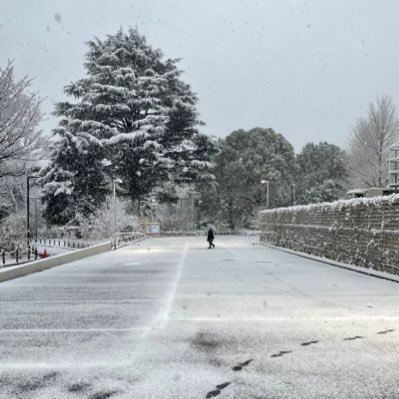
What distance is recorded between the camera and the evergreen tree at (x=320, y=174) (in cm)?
8512

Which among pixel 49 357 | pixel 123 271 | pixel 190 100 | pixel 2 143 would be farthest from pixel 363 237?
pixel 190 100

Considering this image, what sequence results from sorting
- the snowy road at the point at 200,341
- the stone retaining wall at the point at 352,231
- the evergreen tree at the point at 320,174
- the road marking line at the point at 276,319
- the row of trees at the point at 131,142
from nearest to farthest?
1. the snowy road at the point at 200,341
2. the road marking line at the point at 276,319
3. the stone retaining wall at the point at 352,231
4. the row of trees at the point at 131,142
5. the evergreen tree at the point at 320,174

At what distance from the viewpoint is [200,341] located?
25.9 ft

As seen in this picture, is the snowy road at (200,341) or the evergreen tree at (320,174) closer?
the snowy road at (200,341)

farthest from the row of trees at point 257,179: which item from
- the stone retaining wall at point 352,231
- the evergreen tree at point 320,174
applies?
the stone retaining wall at point 352,231

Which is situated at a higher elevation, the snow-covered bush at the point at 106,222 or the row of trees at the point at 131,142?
the row of trees at the point at 131,142

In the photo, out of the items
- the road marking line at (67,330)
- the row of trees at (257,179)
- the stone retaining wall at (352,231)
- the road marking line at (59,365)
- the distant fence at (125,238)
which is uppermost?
the row of trees at (257,179)

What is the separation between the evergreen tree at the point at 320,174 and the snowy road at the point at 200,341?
71.2 m

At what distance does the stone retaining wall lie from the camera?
18.6m

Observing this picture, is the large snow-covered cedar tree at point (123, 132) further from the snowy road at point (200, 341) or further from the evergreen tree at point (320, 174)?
the snowy road at point (200, 341)

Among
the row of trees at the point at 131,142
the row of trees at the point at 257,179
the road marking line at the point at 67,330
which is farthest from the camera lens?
the row of trees at the point at 257,179

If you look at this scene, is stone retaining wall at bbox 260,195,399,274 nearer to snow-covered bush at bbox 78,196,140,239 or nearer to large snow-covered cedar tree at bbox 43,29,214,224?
snow-covered bush at bbox 78,196,140,239

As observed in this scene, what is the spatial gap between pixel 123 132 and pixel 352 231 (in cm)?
4728

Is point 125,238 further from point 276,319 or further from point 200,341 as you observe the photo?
point 200,341
